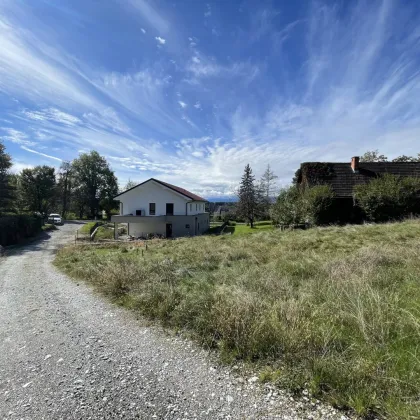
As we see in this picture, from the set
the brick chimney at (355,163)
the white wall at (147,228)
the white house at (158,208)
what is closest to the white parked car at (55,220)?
the white house at (158,208)

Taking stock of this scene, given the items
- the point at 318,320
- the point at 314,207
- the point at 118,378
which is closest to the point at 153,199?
the point at 314,207

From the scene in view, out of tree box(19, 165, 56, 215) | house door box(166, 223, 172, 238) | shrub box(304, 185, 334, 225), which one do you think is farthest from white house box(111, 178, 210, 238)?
tree box(19, 165, 56, 215)

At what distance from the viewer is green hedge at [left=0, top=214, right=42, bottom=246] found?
24328 millimetres

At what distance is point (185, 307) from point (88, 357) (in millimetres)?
1781

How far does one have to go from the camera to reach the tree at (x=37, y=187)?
151 ft

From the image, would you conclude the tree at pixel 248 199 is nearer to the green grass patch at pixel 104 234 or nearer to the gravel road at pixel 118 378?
the green grass patch at pixel 104 234

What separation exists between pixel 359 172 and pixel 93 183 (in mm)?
52855

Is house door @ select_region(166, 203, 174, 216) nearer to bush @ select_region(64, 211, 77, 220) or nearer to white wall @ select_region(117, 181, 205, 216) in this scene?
white wall @ select_region(117, 181, 205, 216)

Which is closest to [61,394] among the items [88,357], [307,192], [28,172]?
[88,357]

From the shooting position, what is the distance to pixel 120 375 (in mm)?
3324

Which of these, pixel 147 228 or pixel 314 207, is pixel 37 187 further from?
pixel 314 207

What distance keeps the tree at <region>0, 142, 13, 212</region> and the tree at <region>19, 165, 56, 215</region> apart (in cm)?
2066

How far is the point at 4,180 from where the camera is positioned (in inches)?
1057

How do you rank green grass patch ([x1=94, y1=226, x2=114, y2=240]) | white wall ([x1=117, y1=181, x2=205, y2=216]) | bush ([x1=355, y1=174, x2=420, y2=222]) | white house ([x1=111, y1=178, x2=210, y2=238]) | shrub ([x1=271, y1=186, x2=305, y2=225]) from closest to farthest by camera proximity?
bush ([x1=355, y1=174, x2=420, y2=222])
shrub ([x1=271, y1=186, x2=305, y2=225])
green grass patch ([x1=94, y1=226, x2=114, y2=240])
white house ([x1=111, y1=178, x2=210, y2=238])
white wall ([x1=117, y1=181, x2=205, y2=216])
